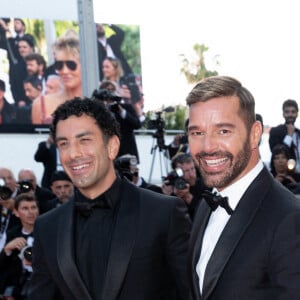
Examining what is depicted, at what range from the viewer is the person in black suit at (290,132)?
7797mm

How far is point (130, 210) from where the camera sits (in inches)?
120

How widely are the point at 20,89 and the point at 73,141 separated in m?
9.82

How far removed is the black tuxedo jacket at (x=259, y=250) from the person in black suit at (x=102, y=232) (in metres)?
0.58

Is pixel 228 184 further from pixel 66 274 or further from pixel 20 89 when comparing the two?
pixel 20 89

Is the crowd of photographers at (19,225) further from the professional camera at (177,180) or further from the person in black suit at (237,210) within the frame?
the person in black suit at (237,210)

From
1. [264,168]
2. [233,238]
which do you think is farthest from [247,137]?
[233,238]

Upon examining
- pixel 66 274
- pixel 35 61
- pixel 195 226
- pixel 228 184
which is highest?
pixel 35 61

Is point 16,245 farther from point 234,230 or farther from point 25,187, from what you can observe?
point 234,230

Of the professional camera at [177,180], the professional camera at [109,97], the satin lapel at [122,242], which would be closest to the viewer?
the satin lapel at [122,242]

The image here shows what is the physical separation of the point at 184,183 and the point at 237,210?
13.1 ft

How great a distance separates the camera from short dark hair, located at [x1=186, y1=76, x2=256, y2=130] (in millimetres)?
2363

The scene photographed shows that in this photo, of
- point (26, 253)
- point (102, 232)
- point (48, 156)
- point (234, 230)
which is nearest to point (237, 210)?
point (234, 230)

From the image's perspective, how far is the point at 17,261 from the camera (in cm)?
521

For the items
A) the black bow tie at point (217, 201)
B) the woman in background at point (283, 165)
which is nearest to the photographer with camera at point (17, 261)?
the woman in background at point (283, 165)
